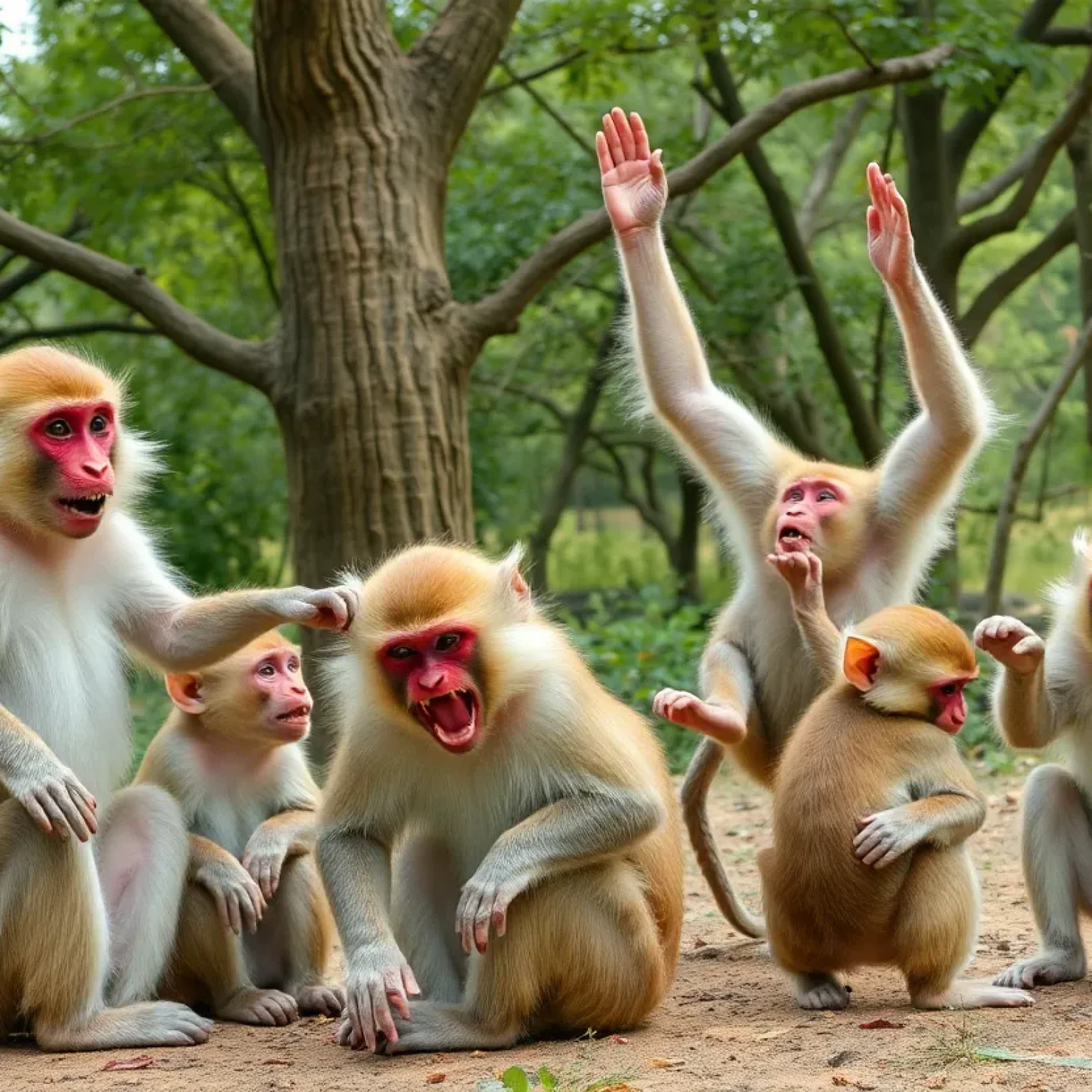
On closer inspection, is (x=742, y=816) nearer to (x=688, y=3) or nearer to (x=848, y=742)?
(x=848, y=742)

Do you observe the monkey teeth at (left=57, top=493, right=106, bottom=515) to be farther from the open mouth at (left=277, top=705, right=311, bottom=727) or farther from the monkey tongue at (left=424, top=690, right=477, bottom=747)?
the monkey tongue at (left=424, top=690, right=477, bottom=747)

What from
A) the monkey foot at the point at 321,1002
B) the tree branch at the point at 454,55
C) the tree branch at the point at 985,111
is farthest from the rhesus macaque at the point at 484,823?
the tree branch at the point at 985,111

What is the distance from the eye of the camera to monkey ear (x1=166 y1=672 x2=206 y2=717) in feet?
18.3

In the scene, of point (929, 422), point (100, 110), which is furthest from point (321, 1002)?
point (100, 110)

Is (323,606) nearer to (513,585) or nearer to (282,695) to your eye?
(513,585)

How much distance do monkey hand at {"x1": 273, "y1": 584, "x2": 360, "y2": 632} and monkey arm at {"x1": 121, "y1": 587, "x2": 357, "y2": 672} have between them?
0.09 metres

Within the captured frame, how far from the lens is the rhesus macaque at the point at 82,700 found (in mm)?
4824

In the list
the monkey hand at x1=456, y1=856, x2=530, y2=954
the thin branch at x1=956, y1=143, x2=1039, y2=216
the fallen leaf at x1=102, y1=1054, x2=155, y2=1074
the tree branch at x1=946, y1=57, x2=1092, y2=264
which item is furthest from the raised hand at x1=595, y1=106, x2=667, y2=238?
the thin branch at x1=956, y1=143, x2=1039, y2=216

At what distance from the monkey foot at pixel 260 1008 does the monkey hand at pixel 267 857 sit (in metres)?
0.32

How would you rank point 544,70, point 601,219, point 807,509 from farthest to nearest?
point 544,70
point 601,219
point 807,509

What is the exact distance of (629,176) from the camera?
245 inches

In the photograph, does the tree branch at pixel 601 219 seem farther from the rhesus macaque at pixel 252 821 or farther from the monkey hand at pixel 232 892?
the monkey hand at pixel 232 892

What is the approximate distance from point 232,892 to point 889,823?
209cm

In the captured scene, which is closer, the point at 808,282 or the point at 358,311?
the point at 358,311
